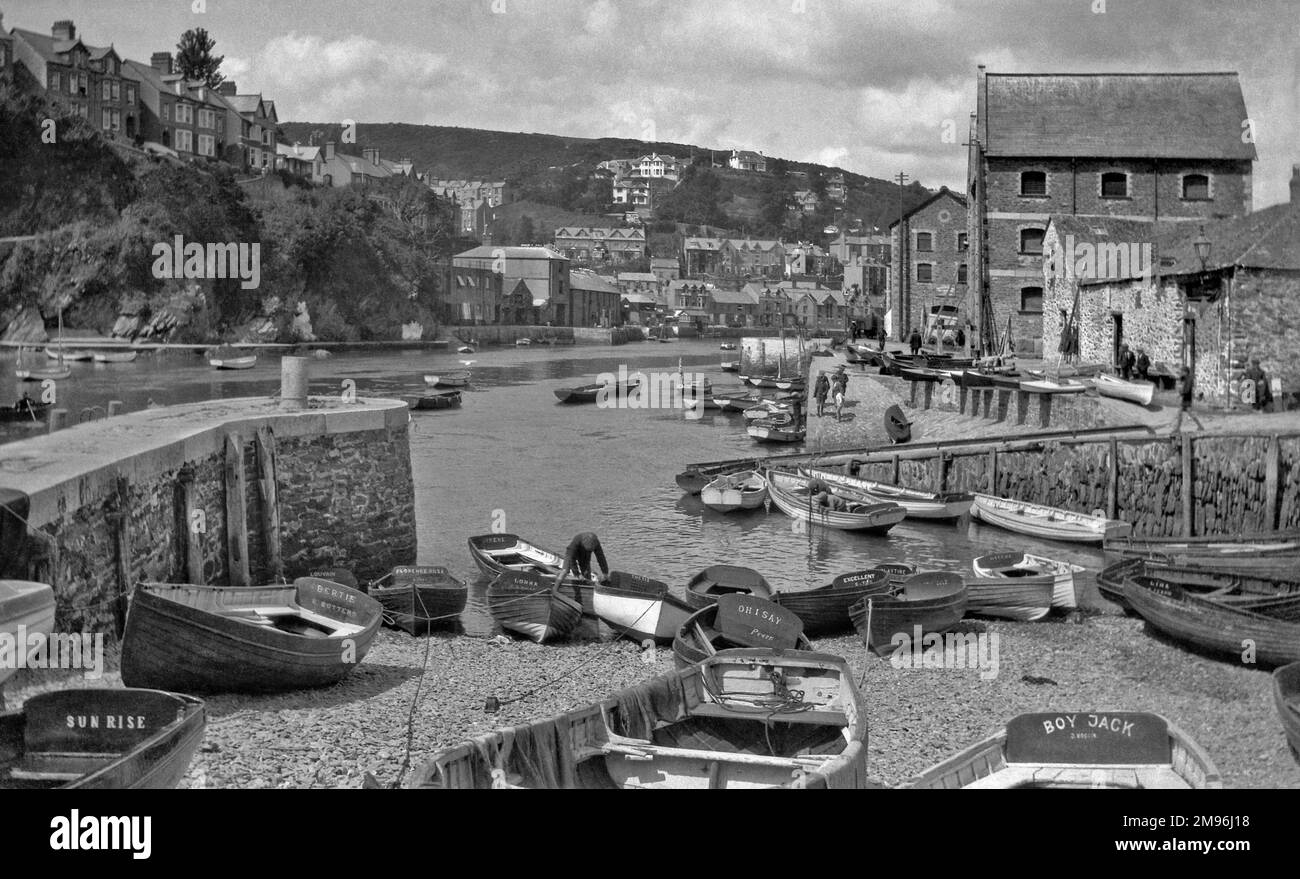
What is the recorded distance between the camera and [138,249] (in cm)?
10131

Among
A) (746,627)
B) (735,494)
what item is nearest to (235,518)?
(746,627)

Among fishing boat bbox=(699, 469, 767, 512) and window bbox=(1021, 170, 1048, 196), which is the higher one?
window bbox=(1021, 170, 1048, 196)

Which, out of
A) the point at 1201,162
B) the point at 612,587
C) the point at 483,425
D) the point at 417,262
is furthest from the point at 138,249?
the point at 612,587

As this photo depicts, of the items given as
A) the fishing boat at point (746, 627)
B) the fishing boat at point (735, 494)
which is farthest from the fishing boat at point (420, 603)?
the fishing boat at point (735, 494)

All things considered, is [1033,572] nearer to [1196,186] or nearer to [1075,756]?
[1075,756]

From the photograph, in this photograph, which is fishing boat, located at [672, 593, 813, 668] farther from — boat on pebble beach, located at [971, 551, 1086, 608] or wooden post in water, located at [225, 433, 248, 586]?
wooden post in water, located at [225, 433, 248, 586]

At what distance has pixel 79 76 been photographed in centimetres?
11069

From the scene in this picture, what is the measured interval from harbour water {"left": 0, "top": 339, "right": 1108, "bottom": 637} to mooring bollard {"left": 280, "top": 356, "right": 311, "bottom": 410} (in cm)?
478

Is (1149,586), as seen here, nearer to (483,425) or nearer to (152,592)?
(152,592)

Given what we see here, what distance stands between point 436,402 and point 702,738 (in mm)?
52132

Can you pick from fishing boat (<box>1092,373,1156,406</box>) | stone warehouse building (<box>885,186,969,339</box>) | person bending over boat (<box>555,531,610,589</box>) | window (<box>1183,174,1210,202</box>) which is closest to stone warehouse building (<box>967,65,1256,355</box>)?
window (<box>1183,174,1210,202</box>)

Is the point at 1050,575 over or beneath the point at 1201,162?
beneath

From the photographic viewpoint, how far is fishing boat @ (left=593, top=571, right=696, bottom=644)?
1770 centimetres
